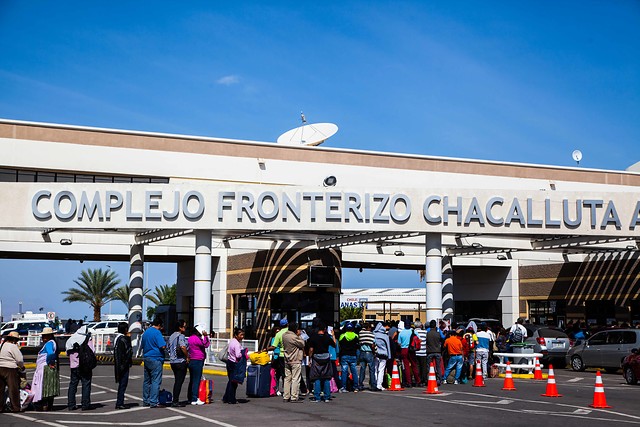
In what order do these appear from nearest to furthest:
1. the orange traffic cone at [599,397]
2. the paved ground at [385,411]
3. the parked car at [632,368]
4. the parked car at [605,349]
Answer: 1. the paved ground at [385,411]
2. the orange traffic cone at [599,397]
3. the parked car at [632,368]
4. the parked car at [605,349]

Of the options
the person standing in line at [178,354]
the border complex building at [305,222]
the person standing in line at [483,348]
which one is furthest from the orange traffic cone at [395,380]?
the border complex building at [305,222]

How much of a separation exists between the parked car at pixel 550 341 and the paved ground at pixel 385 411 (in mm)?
8908

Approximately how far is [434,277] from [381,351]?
32.1ft

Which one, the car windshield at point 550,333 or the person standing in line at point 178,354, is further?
the car windshield at point 550,333

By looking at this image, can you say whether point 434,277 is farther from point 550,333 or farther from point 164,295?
point 164,295

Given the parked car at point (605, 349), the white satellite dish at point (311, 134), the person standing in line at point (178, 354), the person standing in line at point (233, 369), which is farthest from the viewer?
the white satellite dish at point (311, 134)

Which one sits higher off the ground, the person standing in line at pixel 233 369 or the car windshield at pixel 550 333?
the car windshield at pixel 550 333

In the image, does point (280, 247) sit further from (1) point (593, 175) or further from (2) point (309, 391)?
(1) point (593, 175)

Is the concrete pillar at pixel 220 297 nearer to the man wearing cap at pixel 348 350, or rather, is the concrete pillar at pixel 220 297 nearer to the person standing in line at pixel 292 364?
the man wearing cap at pixel 348 350

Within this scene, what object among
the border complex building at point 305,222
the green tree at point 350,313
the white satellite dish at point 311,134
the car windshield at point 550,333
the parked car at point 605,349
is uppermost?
the white satellite dish at point 311,134

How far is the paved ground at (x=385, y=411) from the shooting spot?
14.8m

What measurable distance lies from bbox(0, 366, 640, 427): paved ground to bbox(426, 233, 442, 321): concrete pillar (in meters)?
8.77

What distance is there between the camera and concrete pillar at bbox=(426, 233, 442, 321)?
30.3 metres

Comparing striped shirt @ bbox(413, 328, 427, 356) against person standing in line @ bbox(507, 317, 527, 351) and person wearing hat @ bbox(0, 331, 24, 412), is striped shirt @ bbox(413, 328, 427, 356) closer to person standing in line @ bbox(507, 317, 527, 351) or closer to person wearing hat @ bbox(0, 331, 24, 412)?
person standing in line @ bbox(507, 317, 527, 351)
